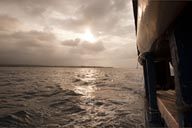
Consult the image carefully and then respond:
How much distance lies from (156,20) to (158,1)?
347 mm

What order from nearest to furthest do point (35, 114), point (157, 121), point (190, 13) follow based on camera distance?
point (190, 13), point (157, 121), point (35, 114)

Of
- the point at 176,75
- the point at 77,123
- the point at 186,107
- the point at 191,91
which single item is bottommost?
the point at 77,123

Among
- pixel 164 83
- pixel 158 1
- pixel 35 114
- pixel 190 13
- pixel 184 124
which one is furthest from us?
pixel 35 114

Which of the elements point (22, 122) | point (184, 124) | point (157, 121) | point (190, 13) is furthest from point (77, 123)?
point (190, 13)

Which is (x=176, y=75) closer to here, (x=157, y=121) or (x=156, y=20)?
(x=156, y=20)

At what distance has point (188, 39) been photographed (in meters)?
1.70

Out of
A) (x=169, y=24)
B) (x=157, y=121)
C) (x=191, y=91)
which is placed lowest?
(x=157, y=121)

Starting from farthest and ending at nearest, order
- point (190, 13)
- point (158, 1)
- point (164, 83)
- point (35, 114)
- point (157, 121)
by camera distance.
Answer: point (35, 114) → point (164, 83) → point (157, 121) → point (190, 13) → point (158, 1)

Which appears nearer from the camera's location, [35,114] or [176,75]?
[176,75]

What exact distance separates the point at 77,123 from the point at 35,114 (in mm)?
2445

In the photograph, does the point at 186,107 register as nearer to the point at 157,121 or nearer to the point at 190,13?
the point at 190,13

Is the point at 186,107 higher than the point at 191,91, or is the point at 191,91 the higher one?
the point at 191,91

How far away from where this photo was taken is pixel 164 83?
7133 millimetres

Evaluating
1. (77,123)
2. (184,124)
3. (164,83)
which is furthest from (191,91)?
(77,123)
